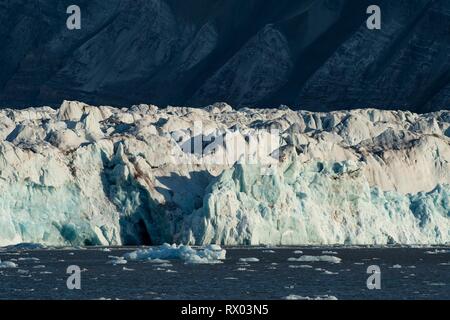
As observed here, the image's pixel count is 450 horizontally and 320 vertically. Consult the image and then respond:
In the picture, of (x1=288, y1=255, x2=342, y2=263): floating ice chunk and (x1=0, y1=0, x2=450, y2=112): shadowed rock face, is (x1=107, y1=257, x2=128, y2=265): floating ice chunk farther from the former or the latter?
(x1=0, y1=0, x2=450, y2=112): shadowed rock face

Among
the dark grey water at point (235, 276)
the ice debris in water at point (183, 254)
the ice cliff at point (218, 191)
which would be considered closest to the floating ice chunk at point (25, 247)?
the dark grey water at point (235, 276)

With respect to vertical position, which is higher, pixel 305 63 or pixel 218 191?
pixel 305 63

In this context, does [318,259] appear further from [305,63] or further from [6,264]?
[305,63]

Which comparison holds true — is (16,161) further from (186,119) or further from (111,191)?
(186,119)

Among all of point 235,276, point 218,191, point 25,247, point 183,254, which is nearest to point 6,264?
point 183,254

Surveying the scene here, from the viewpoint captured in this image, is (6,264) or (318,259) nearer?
(6,264)

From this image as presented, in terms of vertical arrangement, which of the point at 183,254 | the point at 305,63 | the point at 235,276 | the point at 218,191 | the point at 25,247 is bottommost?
the point at 235,276

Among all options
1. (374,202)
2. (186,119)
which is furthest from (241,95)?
(374,202)

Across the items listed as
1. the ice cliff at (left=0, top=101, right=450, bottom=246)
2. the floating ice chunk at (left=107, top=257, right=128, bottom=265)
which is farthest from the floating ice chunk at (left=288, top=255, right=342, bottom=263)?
the floating ice chunk at (left=107, top=257, right=128, bottom=265)
